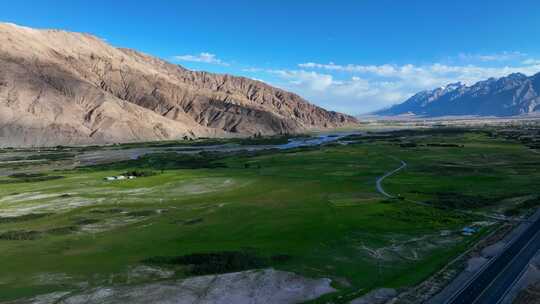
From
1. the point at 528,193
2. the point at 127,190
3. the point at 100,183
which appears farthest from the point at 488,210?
the point at 100,183

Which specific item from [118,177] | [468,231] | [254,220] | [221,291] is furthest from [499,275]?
[118,177]

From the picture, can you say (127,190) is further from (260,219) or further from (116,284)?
(116,284)

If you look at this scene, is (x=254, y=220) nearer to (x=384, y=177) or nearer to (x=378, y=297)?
(x=378, y=297)

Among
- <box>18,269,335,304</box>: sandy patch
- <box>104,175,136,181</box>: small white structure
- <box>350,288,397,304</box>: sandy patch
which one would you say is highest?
<box>104,175,136,181</box>: small white structure

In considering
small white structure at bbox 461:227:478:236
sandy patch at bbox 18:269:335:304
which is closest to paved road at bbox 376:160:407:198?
small white structure at bbox 461:227:478:236

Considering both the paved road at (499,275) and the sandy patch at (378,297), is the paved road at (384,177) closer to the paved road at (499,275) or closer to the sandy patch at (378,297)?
the paved road at (499,275)

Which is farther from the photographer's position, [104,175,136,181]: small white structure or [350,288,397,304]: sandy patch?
[104,175,136,181]: small white structure

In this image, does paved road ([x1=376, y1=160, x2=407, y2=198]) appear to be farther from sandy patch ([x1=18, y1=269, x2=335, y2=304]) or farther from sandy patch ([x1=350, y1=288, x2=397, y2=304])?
sandy patch ([x1=18, y1=269, x2=335, y2=304])
